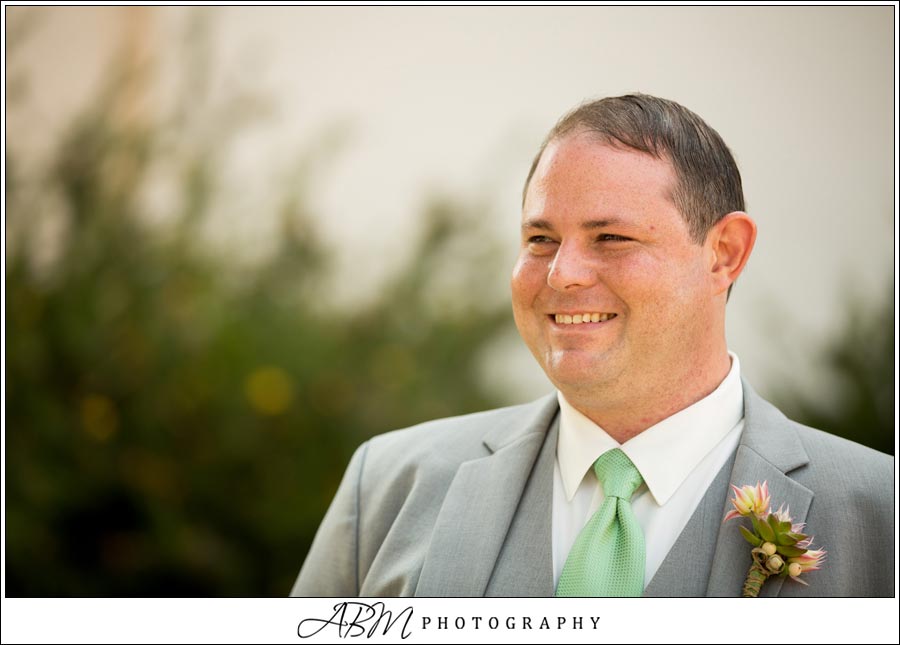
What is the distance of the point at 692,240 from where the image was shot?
1.44m

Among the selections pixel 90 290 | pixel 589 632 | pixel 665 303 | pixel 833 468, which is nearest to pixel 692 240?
pixel 665 303

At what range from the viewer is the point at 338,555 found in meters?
1.65

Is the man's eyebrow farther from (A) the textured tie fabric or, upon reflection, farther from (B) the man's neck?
(A) the textured tie fabric

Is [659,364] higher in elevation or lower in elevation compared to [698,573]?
higher

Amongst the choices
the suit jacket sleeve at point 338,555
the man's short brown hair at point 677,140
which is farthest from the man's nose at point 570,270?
the suit jacket sleeve at point 338,555

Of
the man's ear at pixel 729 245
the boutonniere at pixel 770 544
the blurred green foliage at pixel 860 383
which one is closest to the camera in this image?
the boutonniere at pixel 770 544

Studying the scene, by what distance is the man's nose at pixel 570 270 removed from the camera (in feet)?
4.63

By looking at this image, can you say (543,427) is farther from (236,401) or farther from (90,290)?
(90,290)

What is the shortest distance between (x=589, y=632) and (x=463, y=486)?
1.10 ft

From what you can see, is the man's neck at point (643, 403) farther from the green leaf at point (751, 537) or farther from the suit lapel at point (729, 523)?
the green leaf at point (751, 537)

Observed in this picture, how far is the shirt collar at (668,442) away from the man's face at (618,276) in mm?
71

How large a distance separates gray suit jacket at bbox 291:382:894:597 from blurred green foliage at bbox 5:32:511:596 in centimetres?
108

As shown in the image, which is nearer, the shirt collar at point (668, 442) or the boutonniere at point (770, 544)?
the boutonniere at point (770, 544)

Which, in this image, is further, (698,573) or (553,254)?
(553,254)
